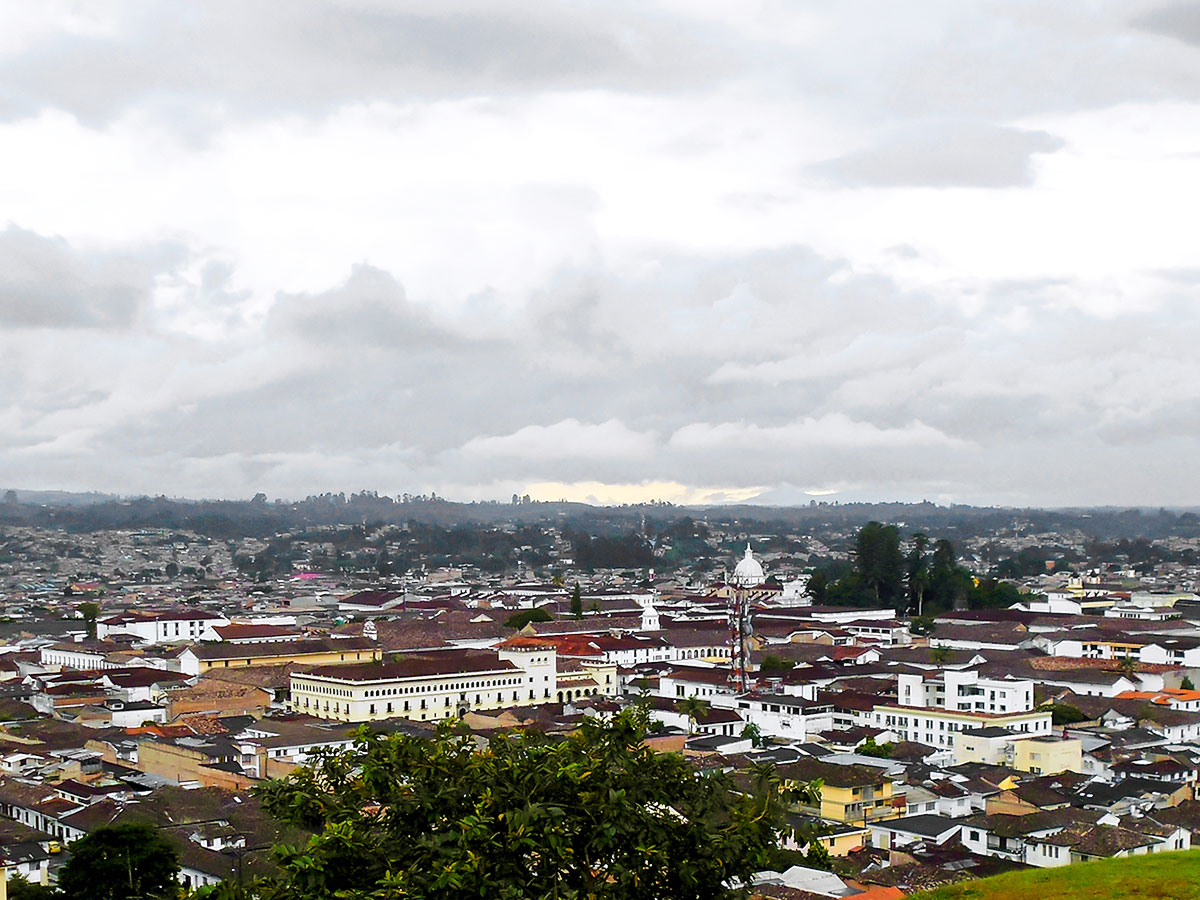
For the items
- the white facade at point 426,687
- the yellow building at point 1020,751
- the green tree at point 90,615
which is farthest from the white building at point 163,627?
the yellow building at point 1020,751

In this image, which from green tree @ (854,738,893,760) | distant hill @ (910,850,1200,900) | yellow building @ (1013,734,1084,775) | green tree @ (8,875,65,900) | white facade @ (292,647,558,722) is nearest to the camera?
distant hill @ (910,850,1200,900)

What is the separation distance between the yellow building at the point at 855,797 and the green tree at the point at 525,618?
4055 cm

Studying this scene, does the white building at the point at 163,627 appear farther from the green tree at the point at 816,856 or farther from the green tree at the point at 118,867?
the green tree at the point at 816,856

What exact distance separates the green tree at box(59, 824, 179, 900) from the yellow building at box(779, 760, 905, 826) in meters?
12.9

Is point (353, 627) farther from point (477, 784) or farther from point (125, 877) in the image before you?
point (477, 784)

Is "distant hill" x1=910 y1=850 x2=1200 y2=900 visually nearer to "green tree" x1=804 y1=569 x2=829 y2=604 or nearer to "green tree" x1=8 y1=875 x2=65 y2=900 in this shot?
"green tree" x1=8 y1=875 x2=65 y2=900

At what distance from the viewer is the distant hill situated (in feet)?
46.8

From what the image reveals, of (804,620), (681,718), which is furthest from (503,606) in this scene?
(681,718)

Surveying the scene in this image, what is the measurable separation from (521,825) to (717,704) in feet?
126

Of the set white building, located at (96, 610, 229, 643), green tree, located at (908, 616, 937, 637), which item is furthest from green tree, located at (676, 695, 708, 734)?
white building, located at (96, 610, 229, 643)

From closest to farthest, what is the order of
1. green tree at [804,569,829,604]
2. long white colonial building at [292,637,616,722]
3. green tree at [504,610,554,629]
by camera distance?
long white colonial building at [292,637,616,722], green tree at [504,610,554,629], green tree at [804,569,829,604]

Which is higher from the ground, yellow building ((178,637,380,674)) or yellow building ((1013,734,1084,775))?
yellow building ((178,637,380,674))

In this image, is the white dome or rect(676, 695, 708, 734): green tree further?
the white dome

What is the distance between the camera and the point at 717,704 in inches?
1877
